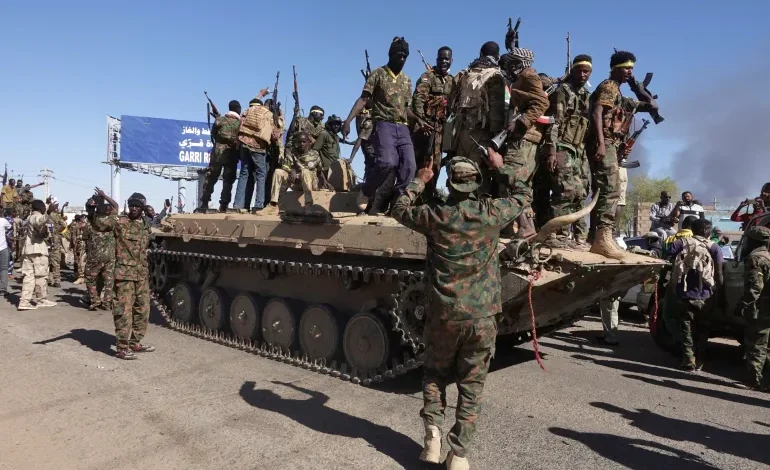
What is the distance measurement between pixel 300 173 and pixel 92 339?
3.99 m

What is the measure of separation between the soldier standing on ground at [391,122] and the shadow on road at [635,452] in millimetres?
3508

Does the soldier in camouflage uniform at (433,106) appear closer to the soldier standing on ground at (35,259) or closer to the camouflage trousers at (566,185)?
the camouflage trousers at (566,185)

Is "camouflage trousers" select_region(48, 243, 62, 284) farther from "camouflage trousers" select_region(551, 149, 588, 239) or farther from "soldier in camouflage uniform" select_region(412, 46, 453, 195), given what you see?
"camouflage trousers" select_region(551, 149, 588, 239)

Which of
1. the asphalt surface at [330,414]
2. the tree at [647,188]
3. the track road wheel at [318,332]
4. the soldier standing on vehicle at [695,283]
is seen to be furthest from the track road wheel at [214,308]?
the tree at [647,188]

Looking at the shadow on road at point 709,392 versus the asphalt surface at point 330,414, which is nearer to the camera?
the asphalt surface at point 330,414

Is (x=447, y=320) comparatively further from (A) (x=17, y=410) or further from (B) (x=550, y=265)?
(A) (x=17, y=410)

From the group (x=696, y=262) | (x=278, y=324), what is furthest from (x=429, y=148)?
(x=696, y=262)

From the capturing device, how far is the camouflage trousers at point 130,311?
7968 millimetres

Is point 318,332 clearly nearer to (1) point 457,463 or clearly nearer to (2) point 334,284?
(2) point 334,284

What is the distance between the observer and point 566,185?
6.75 meters

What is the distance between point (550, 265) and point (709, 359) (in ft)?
15.2

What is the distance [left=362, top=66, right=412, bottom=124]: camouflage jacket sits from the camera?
24.4ft

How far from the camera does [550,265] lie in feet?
18.8

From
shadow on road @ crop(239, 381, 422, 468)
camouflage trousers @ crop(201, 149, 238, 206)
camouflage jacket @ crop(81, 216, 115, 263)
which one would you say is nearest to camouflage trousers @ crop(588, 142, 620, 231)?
shadow on road @ crop(239, 381, 422, 468)
